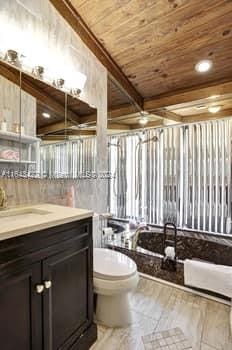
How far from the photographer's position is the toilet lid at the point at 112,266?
1588 millimetres

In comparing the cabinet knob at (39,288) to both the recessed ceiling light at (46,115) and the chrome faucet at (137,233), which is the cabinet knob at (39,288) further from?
the chrome faucet at (137,233)

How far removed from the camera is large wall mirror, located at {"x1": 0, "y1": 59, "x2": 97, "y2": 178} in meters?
1.47

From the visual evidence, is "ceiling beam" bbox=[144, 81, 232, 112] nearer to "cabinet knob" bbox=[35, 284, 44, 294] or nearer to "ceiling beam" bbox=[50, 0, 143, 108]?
"ceiling beam" bbox=[50, 0, 143, 108]

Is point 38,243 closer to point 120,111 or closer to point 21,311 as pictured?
point 21,311

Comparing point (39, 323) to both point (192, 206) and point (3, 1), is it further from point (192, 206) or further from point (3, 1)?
point (192, 206)

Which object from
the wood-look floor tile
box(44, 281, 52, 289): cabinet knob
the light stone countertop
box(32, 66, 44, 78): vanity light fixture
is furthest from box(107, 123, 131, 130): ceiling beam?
the wood-look floor tile

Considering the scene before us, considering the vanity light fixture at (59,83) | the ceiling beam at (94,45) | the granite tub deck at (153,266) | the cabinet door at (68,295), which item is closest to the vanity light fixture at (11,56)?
the vanity light fixture at (59,83)

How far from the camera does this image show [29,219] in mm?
1209

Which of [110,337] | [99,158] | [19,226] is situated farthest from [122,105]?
[110,337]

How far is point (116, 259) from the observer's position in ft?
6.00

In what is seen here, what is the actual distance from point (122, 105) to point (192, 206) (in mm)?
1838

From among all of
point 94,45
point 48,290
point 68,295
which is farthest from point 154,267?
point 94,45

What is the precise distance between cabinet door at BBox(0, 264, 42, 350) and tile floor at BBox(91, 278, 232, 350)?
2.19 feet

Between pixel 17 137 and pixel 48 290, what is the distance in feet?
3.42
